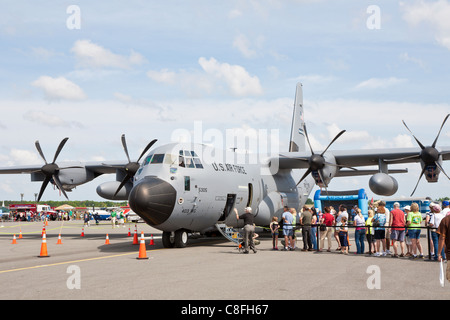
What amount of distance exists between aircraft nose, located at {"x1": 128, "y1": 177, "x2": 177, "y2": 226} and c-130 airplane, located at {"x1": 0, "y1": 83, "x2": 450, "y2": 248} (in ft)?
0.11

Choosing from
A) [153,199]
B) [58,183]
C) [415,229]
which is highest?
[58,183]

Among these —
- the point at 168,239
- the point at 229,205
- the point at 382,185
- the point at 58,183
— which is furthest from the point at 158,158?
the point at 58,183

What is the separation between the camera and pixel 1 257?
17.1 metres

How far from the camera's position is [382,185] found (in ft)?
71.2

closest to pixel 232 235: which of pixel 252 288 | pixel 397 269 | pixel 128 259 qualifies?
pixel 128 259

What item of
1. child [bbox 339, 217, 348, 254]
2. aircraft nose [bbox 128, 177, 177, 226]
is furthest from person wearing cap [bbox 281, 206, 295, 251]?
aircraft nose [bbox 128, 177, 177, 226]

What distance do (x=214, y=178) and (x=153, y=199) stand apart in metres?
3.64

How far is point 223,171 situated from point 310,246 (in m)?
4.74

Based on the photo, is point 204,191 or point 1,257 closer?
point 1,257

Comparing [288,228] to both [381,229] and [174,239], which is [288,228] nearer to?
[381,229]

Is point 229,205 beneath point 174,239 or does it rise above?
above

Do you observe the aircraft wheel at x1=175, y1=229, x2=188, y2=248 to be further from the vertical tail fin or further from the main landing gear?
the vertical tail fin

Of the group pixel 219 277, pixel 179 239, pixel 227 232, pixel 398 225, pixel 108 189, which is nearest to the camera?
pixel 219 277
